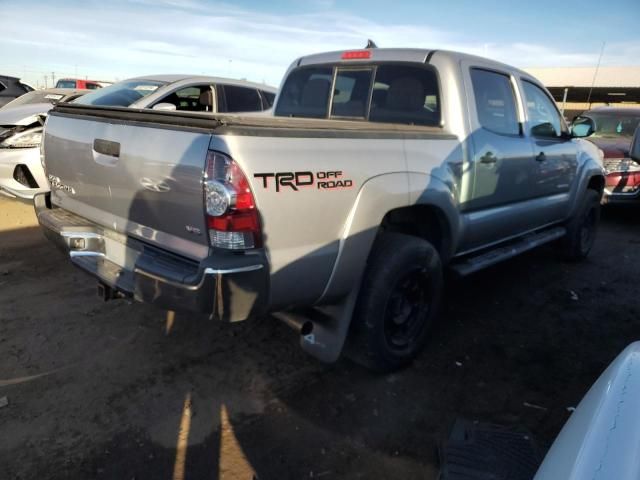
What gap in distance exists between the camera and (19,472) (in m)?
2.26

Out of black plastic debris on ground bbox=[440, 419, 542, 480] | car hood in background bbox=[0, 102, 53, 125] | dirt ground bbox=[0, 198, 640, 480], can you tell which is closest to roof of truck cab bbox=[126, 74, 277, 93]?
car hood in background bbox=[0, 102, 53, 125]

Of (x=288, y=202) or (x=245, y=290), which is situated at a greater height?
(x=288, y=202)

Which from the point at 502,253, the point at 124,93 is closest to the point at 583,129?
the point at 502,253

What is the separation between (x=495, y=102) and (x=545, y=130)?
900 millimetres

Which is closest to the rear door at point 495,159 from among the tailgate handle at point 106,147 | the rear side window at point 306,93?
the rear side window at point 306,93

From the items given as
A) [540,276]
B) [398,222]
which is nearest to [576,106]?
[540,276]

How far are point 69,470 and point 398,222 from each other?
228 cm

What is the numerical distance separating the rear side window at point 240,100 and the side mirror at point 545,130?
4078 millimetres

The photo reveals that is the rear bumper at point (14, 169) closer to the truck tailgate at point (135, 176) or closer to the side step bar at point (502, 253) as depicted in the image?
the truck tailgate at point (135, 176)

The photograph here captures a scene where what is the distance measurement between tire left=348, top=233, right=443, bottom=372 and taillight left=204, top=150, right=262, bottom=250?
0.95m

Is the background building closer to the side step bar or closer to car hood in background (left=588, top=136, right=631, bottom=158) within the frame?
car hood in background (left=588, top=136, right=631, bottom=158)

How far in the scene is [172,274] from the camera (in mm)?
2275

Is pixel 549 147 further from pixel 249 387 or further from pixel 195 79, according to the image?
pixel 195 79

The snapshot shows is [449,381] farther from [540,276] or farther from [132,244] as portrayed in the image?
[540,276]
